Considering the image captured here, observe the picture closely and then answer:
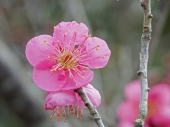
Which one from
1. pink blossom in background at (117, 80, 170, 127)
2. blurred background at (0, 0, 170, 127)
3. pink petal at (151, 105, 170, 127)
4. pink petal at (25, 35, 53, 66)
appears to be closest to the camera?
pink petal at (25, 35, 53, 66)

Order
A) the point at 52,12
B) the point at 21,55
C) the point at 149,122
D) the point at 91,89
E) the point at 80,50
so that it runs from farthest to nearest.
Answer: the point at 52,12 < the point at 21,55 < the point at 149,122 < the point at 80,50 < the point at 91,89

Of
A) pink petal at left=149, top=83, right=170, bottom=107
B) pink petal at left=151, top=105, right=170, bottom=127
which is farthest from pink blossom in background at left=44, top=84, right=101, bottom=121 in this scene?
pink petal at left=149, top=83, right=170, bottom=107

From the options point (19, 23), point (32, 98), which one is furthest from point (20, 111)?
point (19, 23)

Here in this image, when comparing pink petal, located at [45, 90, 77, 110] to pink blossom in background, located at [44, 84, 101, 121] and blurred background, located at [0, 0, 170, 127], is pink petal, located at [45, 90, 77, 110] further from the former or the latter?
blurred background, located at [0, 0, 170, 127]

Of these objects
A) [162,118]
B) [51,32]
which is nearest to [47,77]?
[162,118]

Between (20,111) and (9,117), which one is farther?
(9,117)

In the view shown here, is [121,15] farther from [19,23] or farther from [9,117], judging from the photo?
[9,117]

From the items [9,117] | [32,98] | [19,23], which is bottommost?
[32,98]

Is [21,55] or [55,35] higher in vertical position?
[21,55]
